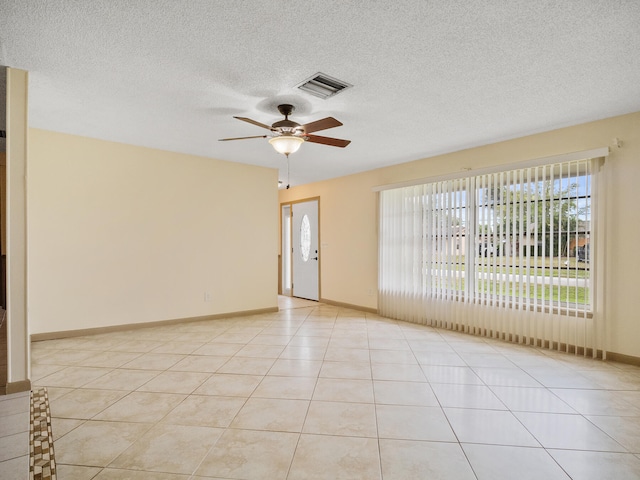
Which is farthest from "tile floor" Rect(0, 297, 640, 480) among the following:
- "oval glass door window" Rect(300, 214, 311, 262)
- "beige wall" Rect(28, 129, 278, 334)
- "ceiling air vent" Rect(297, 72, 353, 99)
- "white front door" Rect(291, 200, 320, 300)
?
"oval glass door window" Rect(300, 214, 311, 262)

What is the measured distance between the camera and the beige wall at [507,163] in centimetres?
332

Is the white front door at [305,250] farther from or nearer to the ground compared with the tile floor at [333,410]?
farther from the ground

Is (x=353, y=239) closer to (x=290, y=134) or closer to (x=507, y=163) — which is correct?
(x=507, y=163)

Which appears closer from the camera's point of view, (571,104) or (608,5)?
(608,5)

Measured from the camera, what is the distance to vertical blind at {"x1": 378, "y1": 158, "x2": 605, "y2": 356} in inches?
141

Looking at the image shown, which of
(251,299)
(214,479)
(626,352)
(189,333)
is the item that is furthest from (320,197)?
(214,479)

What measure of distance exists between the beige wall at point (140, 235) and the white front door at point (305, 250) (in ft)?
4.58

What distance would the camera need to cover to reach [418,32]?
209cm

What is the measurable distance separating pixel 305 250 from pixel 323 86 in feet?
16.0

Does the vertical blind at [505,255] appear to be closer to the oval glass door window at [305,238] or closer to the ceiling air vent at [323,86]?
the oval glass door window at [305,238]

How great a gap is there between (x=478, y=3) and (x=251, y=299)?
193 inches

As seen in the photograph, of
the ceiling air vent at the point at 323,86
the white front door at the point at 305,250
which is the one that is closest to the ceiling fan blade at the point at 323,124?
the ceiling air vent at the point at 323,86

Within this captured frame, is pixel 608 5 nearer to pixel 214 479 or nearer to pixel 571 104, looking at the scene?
pixel 571 104

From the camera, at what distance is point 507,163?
4152 millimetres
